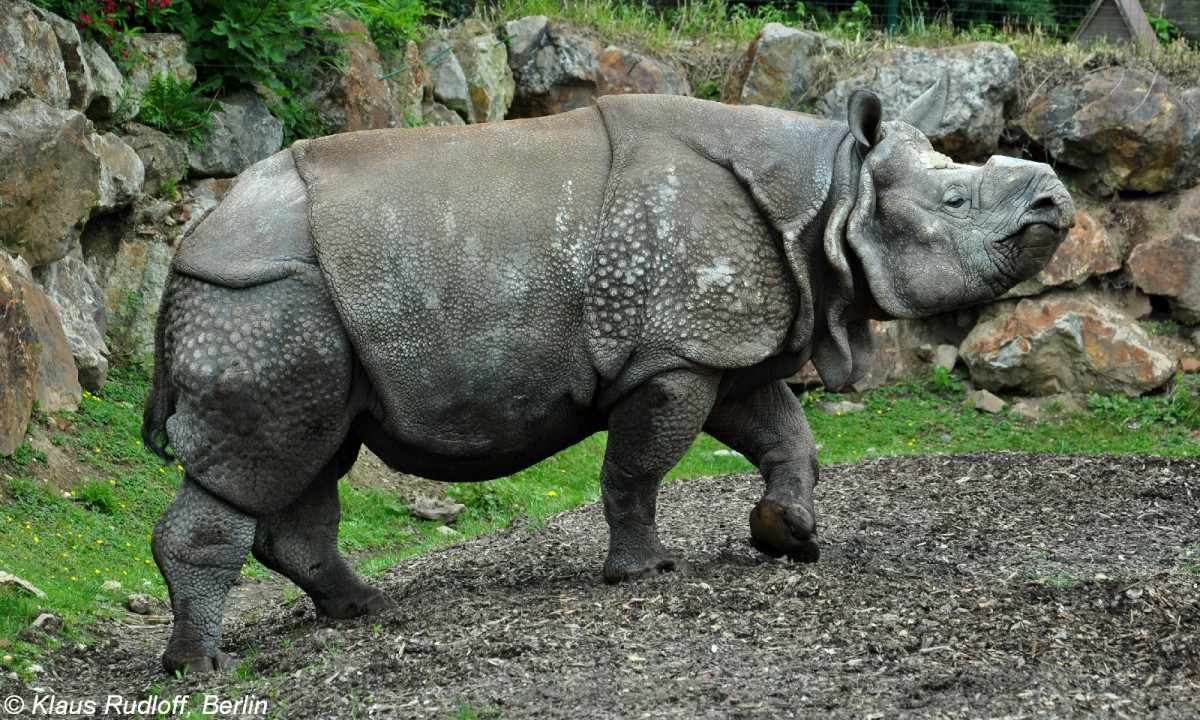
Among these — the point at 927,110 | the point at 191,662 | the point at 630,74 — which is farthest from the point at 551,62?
the point at 191,662

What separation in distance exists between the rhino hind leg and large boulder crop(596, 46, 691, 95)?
7.29 meters

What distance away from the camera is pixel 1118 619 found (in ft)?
16.7

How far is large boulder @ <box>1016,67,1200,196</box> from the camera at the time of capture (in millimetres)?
12023

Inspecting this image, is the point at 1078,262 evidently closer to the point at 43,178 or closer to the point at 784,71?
the point at 784,71

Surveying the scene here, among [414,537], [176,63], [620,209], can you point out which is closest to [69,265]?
[176,63]

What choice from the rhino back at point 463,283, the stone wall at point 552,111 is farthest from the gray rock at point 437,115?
the rhino back at point 463,283

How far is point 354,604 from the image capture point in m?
6.05

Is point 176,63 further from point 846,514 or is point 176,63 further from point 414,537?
point 846,514

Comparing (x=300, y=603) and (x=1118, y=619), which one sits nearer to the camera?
(x=1118, y=619)

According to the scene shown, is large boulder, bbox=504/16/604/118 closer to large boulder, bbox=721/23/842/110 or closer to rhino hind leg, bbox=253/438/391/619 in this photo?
large boulder, bbox=721/23/842/110

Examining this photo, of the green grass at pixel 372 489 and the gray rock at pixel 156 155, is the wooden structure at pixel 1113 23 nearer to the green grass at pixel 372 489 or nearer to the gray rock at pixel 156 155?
the green grass at pixel 372 489

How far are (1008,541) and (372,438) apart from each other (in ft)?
10.9

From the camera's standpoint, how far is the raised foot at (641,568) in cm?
599

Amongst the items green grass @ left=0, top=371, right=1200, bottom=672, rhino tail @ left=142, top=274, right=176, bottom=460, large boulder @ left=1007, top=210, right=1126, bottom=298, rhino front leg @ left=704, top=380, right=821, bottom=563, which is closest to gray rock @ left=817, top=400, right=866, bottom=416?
green grass @ left=0, top=371, right=1200, bottom=672
